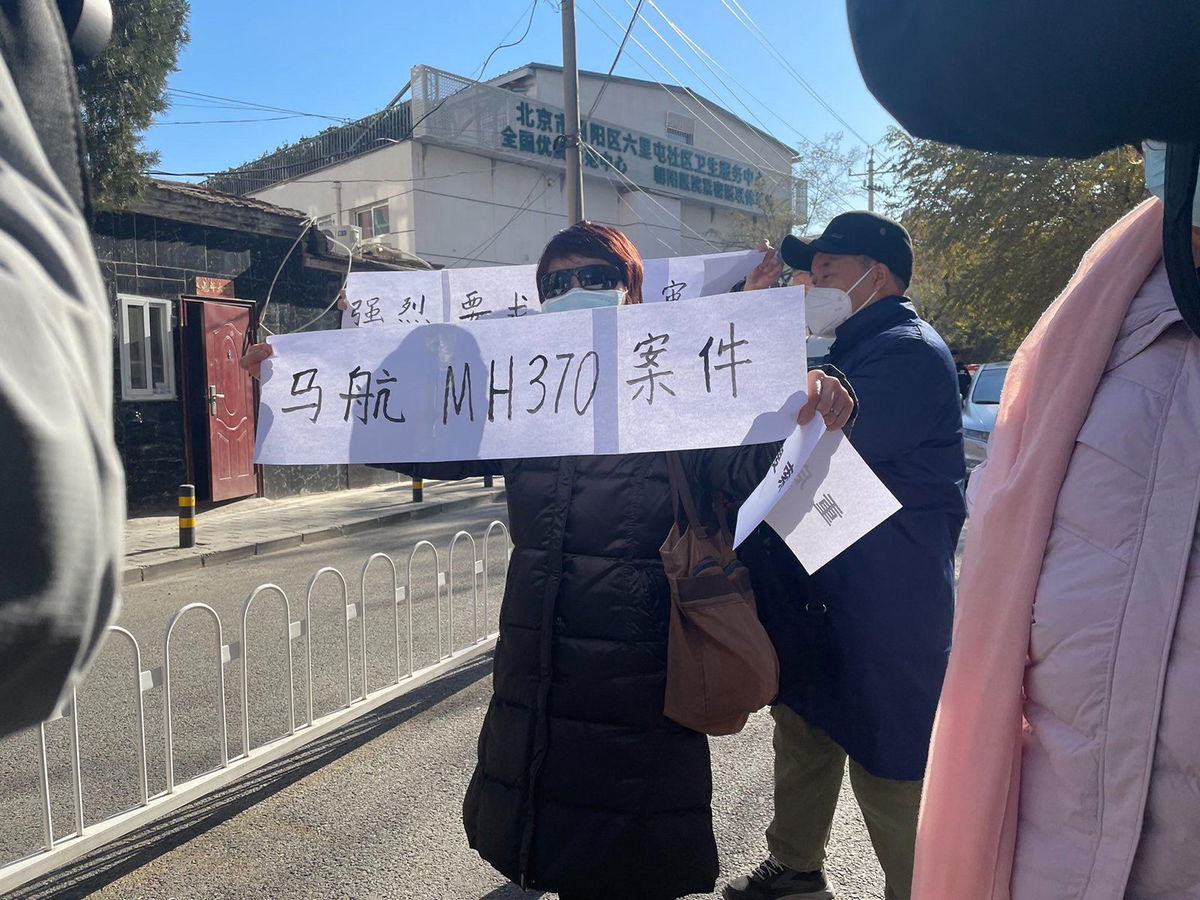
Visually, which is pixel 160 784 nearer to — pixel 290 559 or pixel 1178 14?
pixel 1178 14

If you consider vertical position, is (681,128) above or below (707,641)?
above

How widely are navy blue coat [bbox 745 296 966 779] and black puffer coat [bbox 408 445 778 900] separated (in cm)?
37

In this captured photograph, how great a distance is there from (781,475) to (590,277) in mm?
761

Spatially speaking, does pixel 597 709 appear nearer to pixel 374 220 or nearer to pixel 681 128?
pixel 374 220

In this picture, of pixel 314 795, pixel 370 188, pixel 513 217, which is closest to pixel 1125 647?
pixel 314 795

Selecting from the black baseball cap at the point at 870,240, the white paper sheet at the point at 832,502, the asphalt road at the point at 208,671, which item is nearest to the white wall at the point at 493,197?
the asphalt road at the point at 208,671

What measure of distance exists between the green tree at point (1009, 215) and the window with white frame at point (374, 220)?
41.2 ft

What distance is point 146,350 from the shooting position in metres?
11.0

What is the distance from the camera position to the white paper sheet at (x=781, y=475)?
1738 mm

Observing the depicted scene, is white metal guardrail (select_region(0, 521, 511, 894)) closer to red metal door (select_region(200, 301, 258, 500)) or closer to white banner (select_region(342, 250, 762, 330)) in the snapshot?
white banner (select_region(342, 250, 762, 330))

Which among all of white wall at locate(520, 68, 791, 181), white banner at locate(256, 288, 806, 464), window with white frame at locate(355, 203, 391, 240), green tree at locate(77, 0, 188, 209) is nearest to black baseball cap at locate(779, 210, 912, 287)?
white banner at locate(256, 288, 806, 464)

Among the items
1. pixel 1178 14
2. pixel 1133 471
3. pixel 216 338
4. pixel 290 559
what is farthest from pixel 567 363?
pixel 216 338

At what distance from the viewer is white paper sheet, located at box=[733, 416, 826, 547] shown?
1738mm

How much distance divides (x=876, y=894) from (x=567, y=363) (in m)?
2.07
